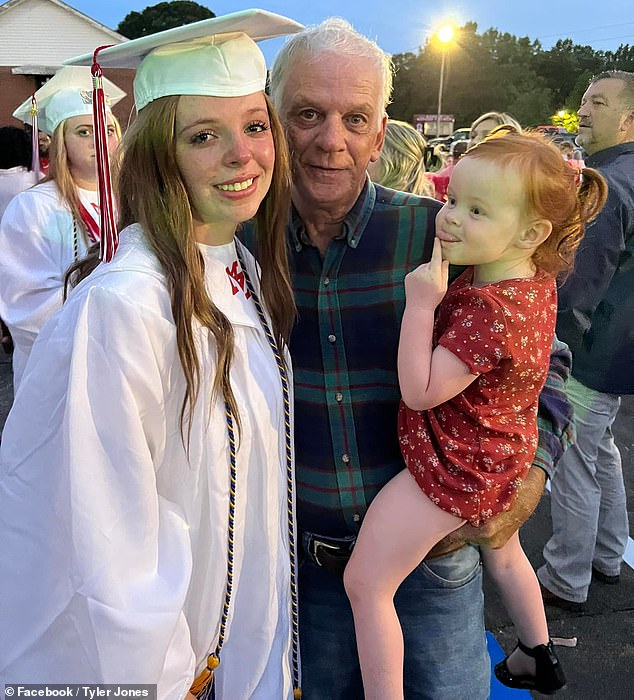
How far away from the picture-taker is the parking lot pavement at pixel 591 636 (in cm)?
277

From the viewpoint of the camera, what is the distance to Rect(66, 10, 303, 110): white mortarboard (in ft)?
4.61

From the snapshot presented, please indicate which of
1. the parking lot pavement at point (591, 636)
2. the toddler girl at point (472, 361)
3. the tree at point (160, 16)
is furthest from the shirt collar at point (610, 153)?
the tree at point (160, 16)

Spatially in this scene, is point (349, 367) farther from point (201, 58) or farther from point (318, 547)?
point (201, 58)

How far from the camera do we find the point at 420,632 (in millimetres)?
1797

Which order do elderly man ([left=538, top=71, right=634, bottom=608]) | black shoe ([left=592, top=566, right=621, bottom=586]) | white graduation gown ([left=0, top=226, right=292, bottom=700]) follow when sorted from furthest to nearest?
black shoe ([left=592, top=566, right=621, bottom=586]) → elderly man ([left=538, top=71, right=634, bottom=608]) → white graduation gown ([left=0, top=226, right=292, bottom=700])

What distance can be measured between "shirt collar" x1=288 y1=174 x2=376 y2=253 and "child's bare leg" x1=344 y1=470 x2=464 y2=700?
0.65 meters

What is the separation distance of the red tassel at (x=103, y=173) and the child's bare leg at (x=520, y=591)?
132 centimetres

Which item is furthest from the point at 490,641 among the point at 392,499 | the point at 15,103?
the point at 15,103

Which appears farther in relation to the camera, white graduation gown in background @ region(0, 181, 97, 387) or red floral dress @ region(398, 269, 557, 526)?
white graduation gown in background @ region(0, 181, 97, 387)

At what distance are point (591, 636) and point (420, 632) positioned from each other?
5.83 feet

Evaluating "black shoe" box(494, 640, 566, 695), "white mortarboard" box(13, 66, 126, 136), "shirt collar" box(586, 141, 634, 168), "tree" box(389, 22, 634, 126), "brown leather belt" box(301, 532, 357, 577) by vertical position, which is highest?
"white mortarboard" box(13, 66, 126, 136)

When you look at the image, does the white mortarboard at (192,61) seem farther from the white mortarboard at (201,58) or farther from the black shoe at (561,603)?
the black shoe at (561,603)

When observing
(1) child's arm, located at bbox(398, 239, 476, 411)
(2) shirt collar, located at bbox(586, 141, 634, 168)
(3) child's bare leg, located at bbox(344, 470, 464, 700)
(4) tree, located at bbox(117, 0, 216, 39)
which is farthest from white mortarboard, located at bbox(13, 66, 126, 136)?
(4) tree, located at bbox(117, 0, 216, 39)

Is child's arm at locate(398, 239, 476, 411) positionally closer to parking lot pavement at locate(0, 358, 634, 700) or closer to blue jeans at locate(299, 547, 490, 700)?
blue jeans at locate(299, 547, 490, 700)
